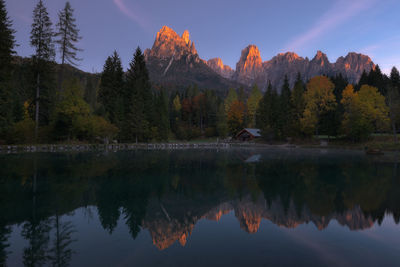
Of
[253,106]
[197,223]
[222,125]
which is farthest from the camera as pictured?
[253,106]

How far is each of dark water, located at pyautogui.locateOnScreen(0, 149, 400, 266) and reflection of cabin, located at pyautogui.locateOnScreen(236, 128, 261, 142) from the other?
54087 millimetres

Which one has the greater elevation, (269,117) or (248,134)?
(269,117)

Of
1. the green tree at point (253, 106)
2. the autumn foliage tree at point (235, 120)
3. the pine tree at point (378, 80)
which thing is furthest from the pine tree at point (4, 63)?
the pine tree at point (378, 80)

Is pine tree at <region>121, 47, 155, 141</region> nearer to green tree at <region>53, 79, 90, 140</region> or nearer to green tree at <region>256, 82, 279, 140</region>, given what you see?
green tree at <region>53, 79, 90, 140</region>

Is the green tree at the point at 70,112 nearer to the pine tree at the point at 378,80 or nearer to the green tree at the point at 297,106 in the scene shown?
the green tree at the point at 297,106

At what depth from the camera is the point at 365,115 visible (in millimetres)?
48344

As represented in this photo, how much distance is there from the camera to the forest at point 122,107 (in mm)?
42562

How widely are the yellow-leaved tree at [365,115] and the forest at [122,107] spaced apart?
0.53ft

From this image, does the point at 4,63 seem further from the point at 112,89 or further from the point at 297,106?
the point at 297,106

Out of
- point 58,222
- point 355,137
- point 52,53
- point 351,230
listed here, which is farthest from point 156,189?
point 355,137

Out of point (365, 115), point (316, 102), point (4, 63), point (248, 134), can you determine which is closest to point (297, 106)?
point (316, 102)

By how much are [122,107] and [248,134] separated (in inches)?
1391

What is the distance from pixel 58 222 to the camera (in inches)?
343

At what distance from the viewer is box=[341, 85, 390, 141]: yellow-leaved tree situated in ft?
156
